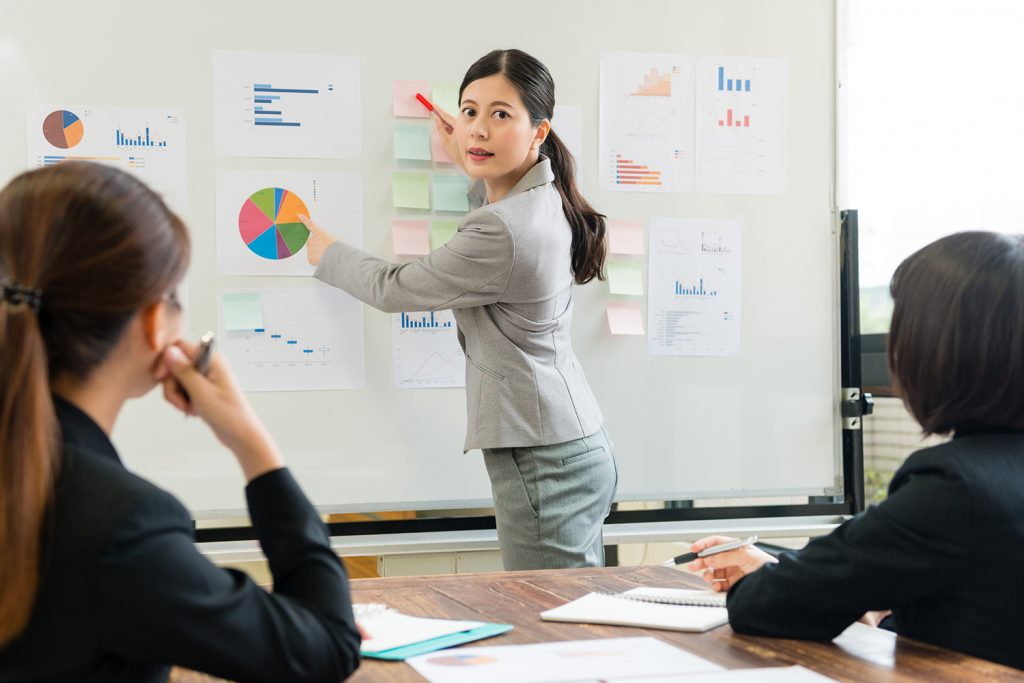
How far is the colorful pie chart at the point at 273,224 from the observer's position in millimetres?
2562

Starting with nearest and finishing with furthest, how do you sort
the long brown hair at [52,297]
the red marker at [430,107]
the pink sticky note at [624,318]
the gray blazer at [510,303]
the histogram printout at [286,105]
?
1. the long brown hair at [52,297]
2. the gray blazer at [510,303]
3. the histogram printout at [286,105]
4. the red marker at [430,107]
5. the pink sticky note at [624,318]

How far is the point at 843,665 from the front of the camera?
1.13 metres

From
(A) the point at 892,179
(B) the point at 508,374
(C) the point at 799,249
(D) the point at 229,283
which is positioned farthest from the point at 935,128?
(D) the point at 229,283

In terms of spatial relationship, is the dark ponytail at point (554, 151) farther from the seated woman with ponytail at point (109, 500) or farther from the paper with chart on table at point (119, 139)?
the seated woman with ponytail at point (109, 500)

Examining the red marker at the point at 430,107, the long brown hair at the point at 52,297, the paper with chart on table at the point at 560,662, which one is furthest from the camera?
the red marker at the point at 430,107

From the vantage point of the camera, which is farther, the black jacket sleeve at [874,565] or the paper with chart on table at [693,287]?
the paper with chart on table at [693,287]

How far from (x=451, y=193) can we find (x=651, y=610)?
5.12 ft

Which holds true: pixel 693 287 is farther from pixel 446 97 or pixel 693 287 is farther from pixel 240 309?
pixel 240 309

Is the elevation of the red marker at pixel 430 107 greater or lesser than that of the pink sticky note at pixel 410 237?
greater

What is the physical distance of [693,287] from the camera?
2881 millimetres

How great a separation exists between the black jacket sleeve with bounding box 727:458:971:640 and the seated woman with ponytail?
53 centimetres

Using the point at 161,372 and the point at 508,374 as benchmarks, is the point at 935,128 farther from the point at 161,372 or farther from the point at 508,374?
the point at 161,372

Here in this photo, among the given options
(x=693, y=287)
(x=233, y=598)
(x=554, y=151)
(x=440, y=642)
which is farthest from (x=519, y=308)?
(x=233, y=598)

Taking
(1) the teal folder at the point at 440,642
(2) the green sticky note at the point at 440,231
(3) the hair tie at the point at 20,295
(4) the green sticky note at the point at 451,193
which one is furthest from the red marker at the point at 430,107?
(3) the hair tie at the point at 20,295
